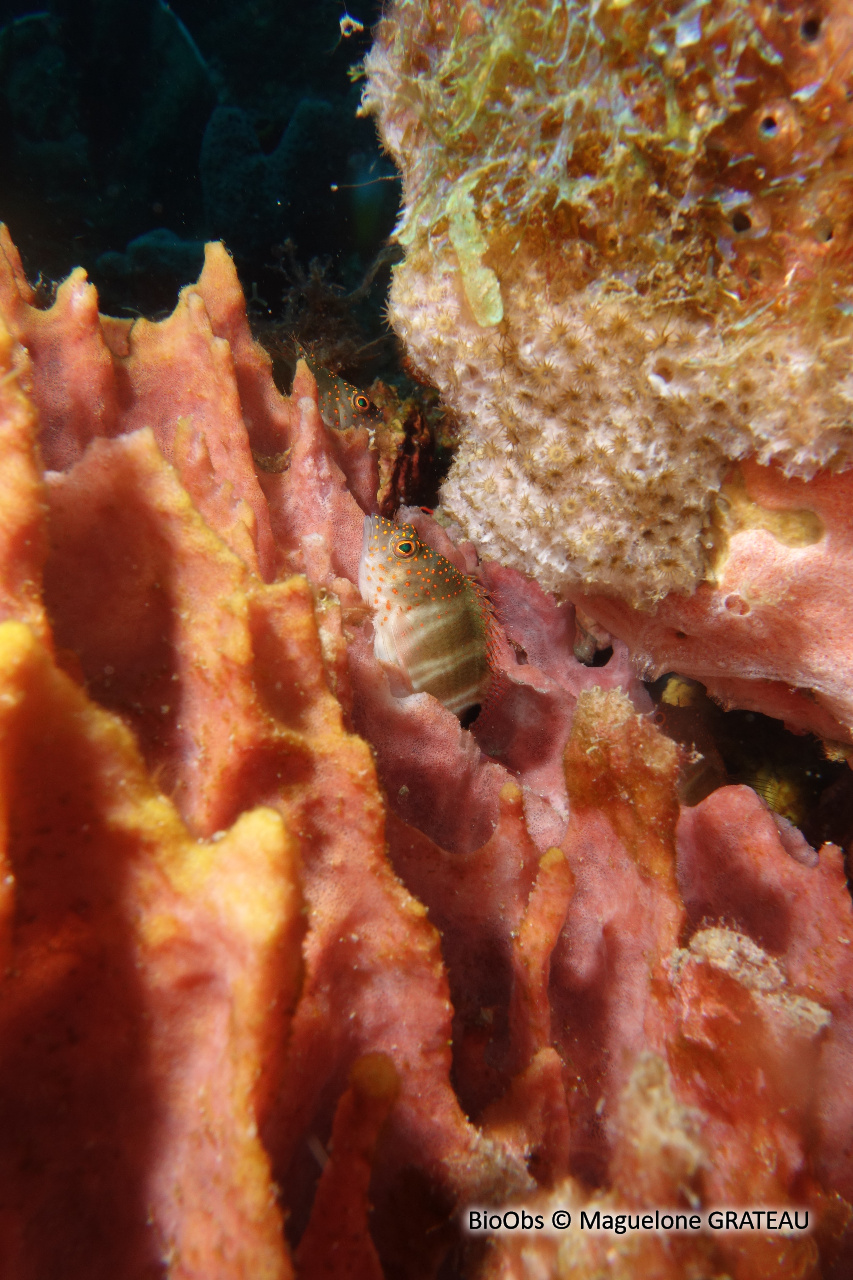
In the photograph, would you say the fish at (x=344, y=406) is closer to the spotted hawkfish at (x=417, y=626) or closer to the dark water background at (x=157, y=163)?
the spotted hawkfish at (x=417, y=626)

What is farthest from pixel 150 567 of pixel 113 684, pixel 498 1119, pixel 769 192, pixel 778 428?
pixel 769 192

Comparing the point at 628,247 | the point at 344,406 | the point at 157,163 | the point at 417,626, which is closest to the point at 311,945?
the point at 417,626

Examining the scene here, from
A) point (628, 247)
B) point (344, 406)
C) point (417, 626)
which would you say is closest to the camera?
point (628, 247)

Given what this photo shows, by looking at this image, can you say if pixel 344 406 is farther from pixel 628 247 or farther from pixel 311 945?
pixel 311 945

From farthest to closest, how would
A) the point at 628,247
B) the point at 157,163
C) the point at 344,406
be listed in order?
the point at 157,163, the point at 344,406, the point at 628,247

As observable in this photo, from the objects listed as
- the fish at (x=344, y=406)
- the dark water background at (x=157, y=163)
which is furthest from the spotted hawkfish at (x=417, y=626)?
the dark water background at (x=157, y=163)

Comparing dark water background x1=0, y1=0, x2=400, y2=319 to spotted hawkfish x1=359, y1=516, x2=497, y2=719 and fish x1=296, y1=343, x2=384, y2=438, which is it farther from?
spotted hawkfish x1=359, y1=516, x2=497, y2=719

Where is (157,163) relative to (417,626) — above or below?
above
